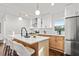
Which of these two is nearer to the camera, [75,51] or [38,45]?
[38,45]

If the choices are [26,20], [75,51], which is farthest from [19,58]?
[75,51]

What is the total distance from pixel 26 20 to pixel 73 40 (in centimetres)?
147

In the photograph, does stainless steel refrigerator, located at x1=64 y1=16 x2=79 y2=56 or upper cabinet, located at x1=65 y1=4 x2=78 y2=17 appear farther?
upper cabinet, located at x1=65 y1=4 x2=78 y2=17

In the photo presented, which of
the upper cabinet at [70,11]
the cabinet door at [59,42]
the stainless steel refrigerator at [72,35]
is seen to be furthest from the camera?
the cabinet door at [59,42]

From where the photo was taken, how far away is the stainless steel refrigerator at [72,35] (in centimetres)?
310

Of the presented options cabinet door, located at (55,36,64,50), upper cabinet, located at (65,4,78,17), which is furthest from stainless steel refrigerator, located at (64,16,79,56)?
cabinet door, located at (55,36,64,50)

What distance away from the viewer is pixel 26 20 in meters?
3.05

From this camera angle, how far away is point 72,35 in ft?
10.7

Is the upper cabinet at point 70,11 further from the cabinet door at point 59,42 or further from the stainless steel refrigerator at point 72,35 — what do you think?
the cabinet door at point 59,42

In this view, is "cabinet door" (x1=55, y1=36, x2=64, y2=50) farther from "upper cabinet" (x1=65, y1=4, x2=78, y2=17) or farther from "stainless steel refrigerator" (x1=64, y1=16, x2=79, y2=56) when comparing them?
"upper cabinet" (x1=65, y1=4, x2=78, y2=17)

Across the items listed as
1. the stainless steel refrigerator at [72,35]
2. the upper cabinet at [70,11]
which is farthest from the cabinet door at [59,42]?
A: the upper cabinet at [70,11]

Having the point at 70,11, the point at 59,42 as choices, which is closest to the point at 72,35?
the point at 70,11

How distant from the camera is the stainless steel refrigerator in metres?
3.10

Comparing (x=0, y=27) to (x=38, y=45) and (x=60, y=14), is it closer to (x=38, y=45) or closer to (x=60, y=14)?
(x=60, y=14)
